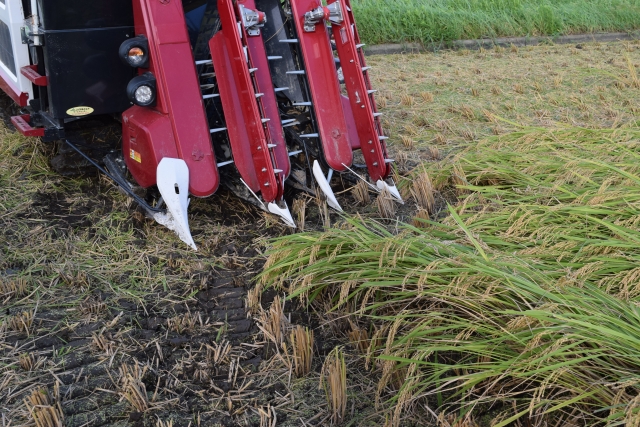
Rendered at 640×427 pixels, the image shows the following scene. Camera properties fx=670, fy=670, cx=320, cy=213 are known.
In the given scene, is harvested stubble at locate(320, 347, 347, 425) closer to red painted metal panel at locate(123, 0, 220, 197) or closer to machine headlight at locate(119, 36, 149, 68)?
red painted metal panel at locate(123, 0, 220, 197)

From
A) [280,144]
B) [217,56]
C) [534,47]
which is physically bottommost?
[534,47]

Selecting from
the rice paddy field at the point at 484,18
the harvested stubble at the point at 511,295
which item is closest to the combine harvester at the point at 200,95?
the harvested stubble at the point at 511,295

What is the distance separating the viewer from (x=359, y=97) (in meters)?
3.71

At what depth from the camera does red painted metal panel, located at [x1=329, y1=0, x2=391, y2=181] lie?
12.1ft

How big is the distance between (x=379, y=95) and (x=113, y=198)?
10.2 ft

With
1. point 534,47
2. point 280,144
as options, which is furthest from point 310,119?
point 534,47

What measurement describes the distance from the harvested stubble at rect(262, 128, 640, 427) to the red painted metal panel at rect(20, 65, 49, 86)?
1.66m

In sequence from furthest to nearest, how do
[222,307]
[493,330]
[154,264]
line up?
[154,264]
[222,307]
[493,330]

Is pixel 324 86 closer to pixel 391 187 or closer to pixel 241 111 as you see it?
pixel 241 111

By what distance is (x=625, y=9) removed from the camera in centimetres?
1011

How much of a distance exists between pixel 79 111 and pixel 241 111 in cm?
91

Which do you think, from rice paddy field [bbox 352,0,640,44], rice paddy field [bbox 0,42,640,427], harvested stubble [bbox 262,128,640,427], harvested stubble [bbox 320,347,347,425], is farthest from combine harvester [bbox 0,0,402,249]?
rice paddy field [bbox 352,0,640,44]

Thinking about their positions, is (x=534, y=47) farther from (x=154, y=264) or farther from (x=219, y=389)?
(x=219, y=389)

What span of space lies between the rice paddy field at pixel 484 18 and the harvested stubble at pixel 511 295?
5947 millimetres
